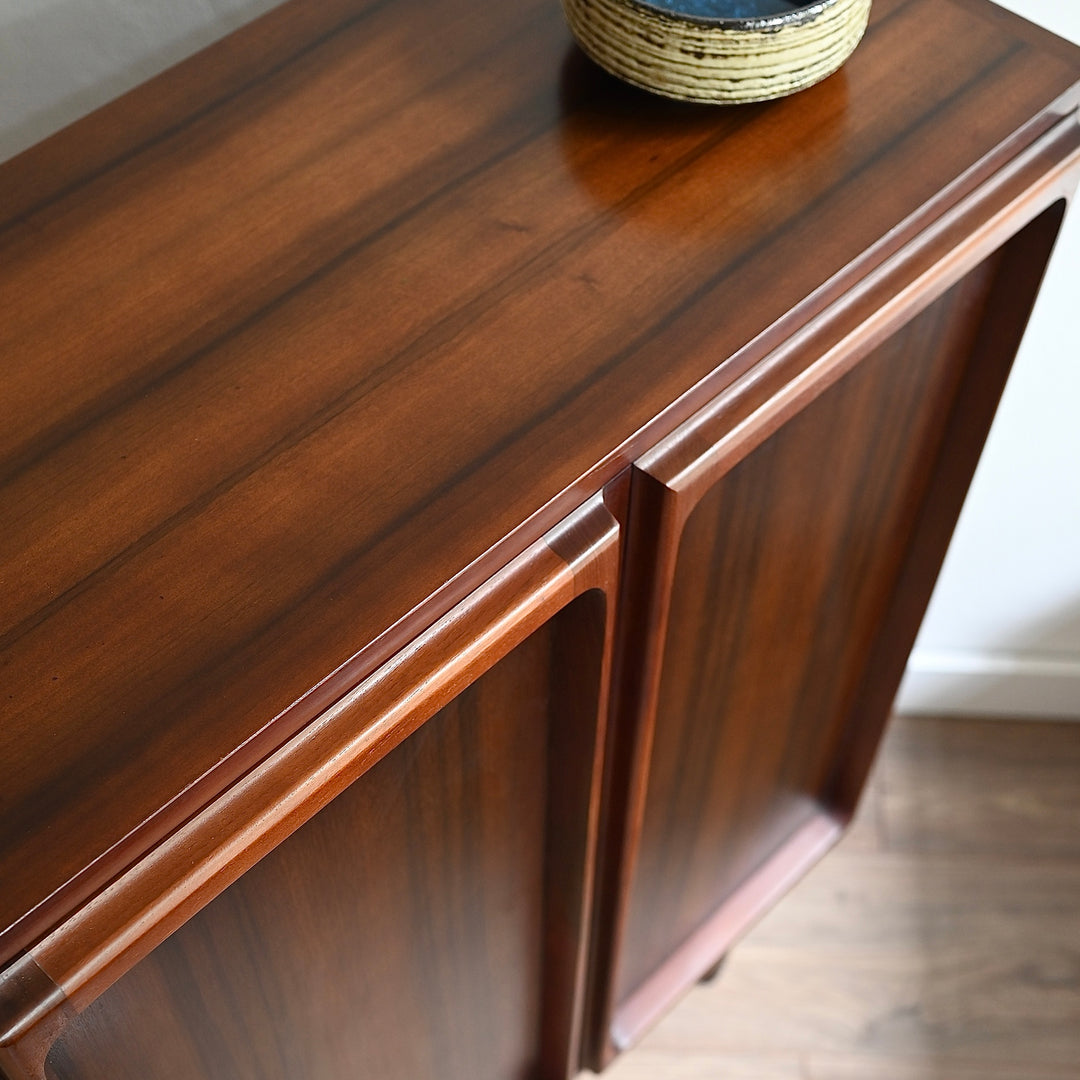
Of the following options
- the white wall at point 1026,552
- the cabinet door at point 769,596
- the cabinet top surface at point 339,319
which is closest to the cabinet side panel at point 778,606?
the cabinet door at point 769,596

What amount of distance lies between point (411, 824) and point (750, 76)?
35cm

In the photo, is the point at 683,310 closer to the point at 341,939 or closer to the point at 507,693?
the point at 507,693

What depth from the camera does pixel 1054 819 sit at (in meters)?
1.29

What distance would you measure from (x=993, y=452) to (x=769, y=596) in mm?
447

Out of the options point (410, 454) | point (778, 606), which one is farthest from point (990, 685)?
point (410, 454)

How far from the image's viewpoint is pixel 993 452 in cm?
109

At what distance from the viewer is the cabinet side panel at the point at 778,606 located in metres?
0.66

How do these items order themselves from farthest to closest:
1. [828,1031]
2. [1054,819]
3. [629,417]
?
[1054,819] → [828,1031] → [629,417]

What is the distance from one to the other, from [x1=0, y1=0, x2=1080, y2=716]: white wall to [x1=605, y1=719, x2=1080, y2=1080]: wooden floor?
0.08 metres

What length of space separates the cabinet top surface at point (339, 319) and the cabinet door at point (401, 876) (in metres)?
0.02

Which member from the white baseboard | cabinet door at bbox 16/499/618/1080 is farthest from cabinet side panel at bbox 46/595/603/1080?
the white baseboard

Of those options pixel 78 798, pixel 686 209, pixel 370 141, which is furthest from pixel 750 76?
pixel 78 798

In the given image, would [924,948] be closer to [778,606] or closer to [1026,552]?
[1026,552]

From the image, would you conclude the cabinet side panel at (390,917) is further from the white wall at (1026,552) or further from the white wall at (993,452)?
the white wall at (1026,552)
